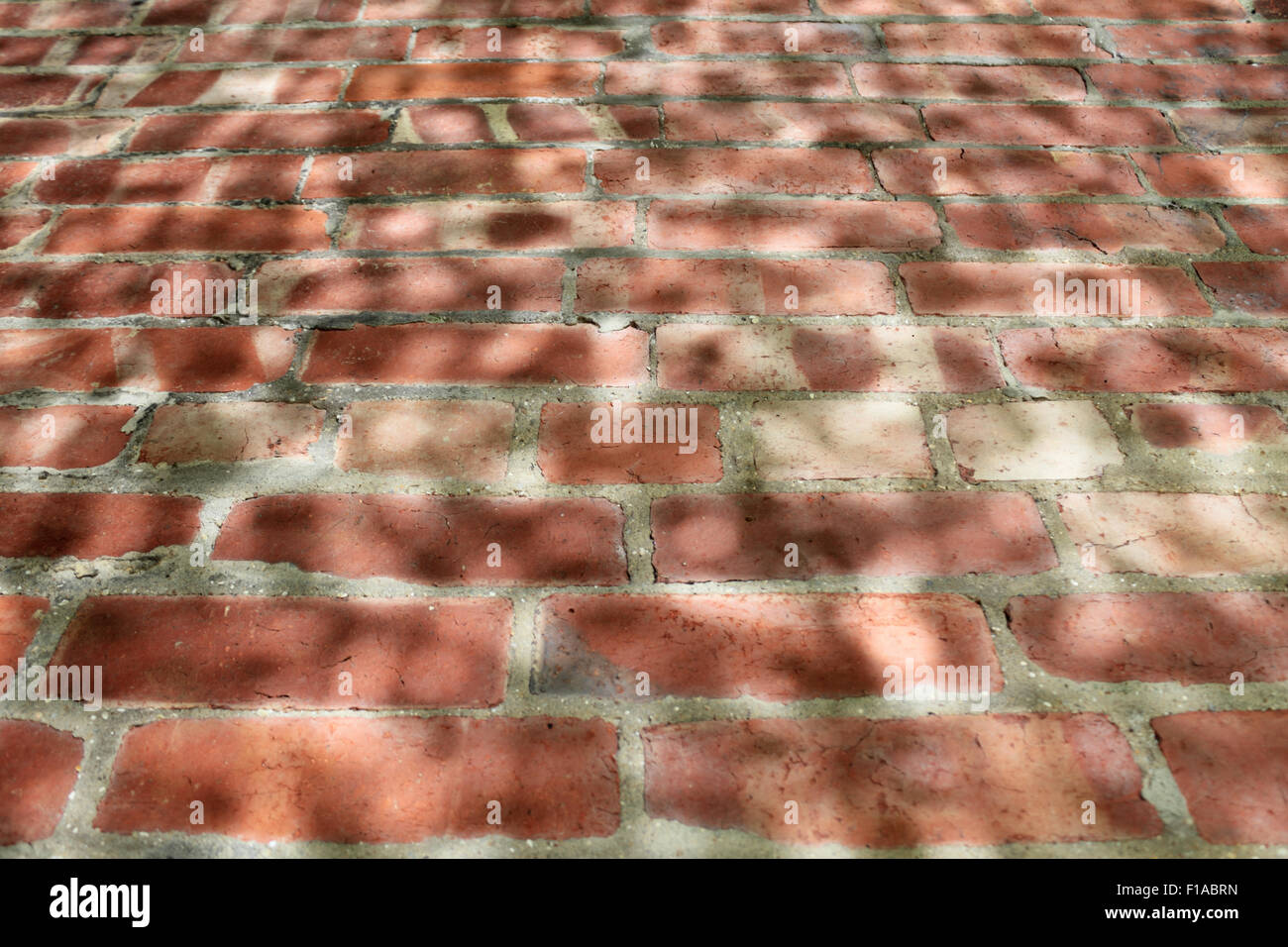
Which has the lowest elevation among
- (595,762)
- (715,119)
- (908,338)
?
(595,762)

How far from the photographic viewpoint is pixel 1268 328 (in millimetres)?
905

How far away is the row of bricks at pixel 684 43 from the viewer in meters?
1.18

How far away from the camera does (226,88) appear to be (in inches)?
45.1

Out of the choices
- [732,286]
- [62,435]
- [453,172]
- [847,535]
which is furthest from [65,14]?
[847,535]

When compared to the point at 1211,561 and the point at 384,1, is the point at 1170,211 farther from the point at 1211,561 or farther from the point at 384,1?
the point at 384,1

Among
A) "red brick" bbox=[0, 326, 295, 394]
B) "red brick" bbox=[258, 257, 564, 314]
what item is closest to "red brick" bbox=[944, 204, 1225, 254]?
"red brick" bbox=[258, 257, 564, 314]

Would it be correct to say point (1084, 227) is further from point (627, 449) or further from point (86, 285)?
point (86, 285)

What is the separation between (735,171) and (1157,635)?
63 cm

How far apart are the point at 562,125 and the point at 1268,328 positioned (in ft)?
2.51

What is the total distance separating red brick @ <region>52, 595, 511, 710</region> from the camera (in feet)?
2.23

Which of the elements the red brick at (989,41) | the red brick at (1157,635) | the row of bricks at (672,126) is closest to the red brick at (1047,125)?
the row of bricks at (672,126)

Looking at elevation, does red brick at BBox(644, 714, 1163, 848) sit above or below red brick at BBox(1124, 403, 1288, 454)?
below

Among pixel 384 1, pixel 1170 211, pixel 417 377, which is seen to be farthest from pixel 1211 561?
pixel 384 1

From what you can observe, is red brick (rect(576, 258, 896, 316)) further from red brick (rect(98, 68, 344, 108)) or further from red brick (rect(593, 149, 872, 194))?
red brick (rect(98, 68, 344, 108))
